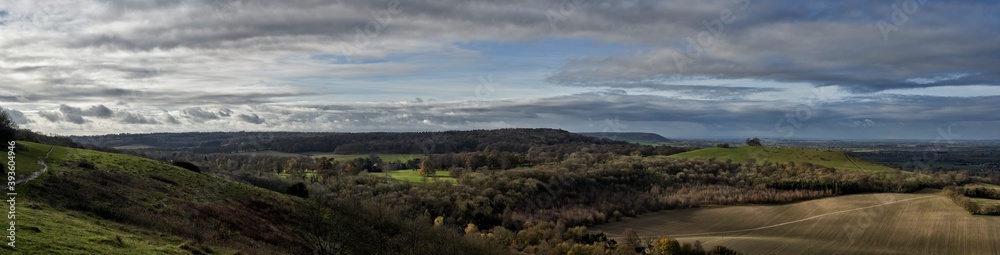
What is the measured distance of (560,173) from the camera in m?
114

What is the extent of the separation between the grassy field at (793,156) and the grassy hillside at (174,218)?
103812mm

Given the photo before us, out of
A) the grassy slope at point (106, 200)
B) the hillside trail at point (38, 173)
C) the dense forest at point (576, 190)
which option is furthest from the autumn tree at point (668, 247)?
the hillside trail at point (38, 173)

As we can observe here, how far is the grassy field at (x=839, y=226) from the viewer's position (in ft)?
191

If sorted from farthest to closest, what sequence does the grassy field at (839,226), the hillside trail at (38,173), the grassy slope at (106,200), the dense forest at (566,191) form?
the dense forest at (566,191), the grassy field at (839,226), the hillside trail at (38,173), the grassy slope at (106,200)

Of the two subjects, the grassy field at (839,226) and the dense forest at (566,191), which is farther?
the dense forest at (566,191)

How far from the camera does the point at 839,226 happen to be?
7038 cm

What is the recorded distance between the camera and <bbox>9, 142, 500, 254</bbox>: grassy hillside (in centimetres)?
2284

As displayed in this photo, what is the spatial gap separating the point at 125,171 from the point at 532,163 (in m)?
107

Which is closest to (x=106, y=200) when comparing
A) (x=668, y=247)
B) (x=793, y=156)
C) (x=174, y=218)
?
(x=174, y=218)

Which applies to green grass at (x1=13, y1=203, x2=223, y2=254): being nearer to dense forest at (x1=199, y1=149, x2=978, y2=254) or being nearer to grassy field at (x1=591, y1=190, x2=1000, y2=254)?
dense forest at (x1=199, y1=149, x2=978, y2=254)

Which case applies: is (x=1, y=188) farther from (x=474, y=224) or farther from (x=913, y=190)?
(x=913, y=190)

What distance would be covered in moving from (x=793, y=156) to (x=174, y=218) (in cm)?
13535

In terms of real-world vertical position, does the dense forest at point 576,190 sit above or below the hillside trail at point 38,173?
below

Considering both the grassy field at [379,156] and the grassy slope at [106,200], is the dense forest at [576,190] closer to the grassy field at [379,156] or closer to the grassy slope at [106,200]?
the grassy slope at [106,200]
